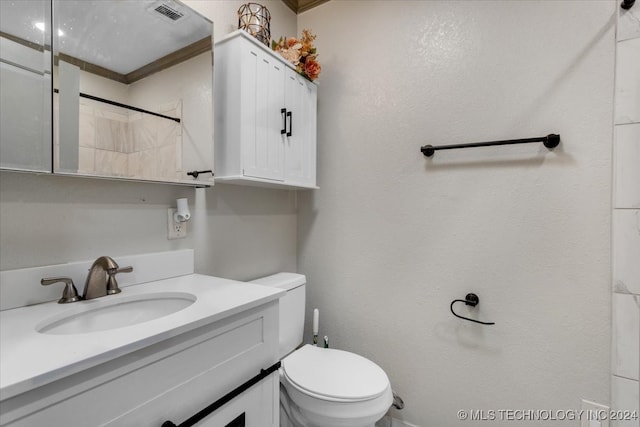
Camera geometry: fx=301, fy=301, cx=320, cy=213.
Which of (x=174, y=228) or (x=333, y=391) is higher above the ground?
(x=174, y=228)

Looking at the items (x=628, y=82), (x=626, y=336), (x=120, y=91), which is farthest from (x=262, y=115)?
(x=626, y=336)

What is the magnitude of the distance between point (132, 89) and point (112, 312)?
731 mm

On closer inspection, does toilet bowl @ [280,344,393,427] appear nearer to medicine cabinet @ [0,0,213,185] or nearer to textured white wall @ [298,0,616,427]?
textured white wall @ [298,0,616,427]

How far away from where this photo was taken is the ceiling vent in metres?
1.09

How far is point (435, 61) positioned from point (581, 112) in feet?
2.08

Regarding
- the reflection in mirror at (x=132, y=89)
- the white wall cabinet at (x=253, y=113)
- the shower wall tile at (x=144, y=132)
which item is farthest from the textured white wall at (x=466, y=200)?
the shower wall tile at (x=144, y=132)

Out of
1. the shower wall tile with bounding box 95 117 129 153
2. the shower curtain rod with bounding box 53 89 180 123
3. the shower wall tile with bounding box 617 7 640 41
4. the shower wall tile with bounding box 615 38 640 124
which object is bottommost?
the shower wall tile with bounding box 95 117 129 153

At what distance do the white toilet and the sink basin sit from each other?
1.78 feet

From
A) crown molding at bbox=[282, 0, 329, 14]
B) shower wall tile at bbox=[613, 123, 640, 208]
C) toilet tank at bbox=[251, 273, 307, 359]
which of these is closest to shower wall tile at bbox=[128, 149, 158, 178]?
toilet tank at bbox=[251, 273, 307, 359]

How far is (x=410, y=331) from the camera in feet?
4.97

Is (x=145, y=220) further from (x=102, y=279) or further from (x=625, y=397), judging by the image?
(x=625, y=397)

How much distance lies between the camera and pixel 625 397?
42.5 inches

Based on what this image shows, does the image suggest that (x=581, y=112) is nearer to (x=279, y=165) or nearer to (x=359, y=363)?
(x=279, y=165)

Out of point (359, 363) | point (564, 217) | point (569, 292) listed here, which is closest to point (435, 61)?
point (564, 217)
